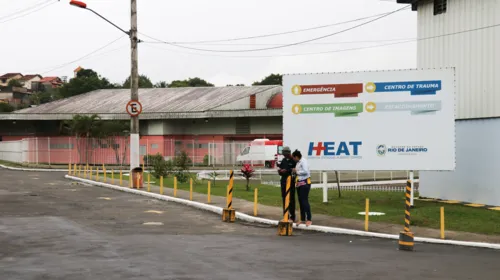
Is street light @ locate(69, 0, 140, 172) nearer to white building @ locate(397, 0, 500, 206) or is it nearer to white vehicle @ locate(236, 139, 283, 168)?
white building @ locate(397, 0, 500, 206)

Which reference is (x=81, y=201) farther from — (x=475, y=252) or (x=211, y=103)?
(x=211, y=103)

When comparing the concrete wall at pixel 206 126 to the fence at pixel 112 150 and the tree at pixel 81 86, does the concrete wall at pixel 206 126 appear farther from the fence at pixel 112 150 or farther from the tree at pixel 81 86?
the tree at pixel 81 86

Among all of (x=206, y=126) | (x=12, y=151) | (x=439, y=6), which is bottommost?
(x=12, y=151)

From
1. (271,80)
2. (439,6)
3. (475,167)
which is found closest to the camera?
(475,167)

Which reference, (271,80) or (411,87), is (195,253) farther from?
(271,80)

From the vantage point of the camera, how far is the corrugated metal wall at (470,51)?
21562mm

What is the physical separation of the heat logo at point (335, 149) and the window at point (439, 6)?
20.9 ft

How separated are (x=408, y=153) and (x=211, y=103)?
42.2 metres

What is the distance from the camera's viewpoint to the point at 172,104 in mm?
64312

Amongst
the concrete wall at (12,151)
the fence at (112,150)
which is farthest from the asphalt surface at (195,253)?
the concrete wall at (12,151)

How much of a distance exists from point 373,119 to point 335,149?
1598 mm

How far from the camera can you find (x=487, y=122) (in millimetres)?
21891

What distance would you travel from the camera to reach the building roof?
57.9 metres

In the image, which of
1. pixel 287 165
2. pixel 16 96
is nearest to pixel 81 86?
pixel 16 96
